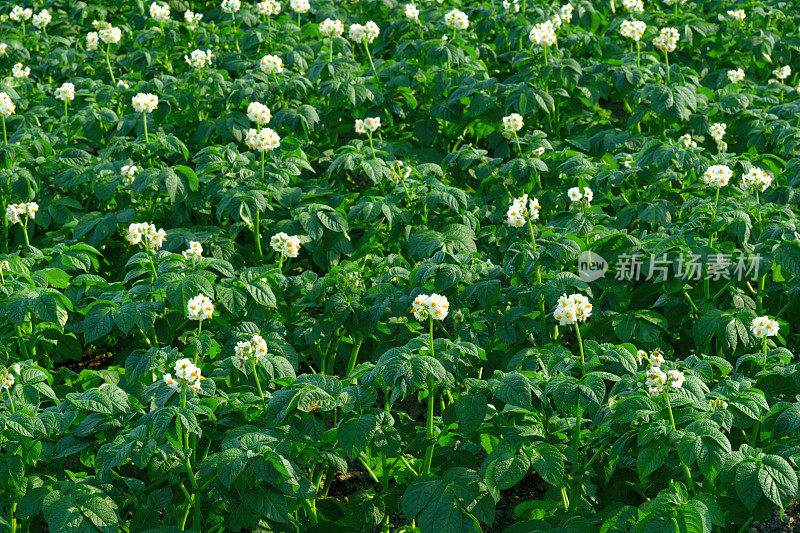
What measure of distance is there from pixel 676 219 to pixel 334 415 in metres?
2.00

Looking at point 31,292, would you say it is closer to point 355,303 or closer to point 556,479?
point 355,303

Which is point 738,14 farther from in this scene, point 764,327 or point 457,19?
point 764,327

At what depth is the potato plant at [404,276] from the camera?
8.91 ft

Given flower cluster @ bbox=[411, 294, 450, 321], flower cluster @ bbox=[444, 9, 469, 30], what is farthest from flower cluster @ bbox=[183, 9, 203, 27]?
flower cluster @ bbox=[411, 294, 450, 321]

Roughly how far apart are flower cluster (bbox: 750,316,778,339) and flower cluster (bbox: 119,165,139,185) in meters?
3.02

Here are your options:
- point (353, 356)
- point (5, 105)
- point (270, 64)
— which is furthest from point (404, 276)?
point (5, 105)

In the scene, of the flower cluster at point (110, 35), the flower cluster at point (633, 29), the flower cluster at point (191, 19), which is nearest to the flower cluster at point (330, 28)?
the flower cluster at point (191, 19)

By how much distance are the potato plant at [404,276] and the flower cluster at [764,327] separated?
101 millimetres

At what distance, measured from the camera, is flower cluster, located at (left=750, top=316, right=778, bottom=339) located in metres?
3.32

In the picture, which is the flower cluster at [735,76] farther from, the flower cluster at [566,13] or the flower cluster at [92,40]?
the flower cluster at [92,40]

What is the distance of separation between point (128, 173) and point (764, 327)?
3.07 m

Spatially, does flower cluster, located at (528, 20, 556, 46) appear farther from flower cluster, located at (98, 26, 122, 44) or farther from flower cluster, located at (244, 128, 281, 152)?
flower cluster, located at (98, 26, 122, 44)

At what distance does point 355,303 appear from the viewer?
146 inches

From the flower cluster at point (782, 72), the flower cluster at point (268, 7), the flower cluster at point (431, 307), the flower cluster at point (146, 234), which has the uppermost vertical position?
the flower cluster at point (431, 307)
